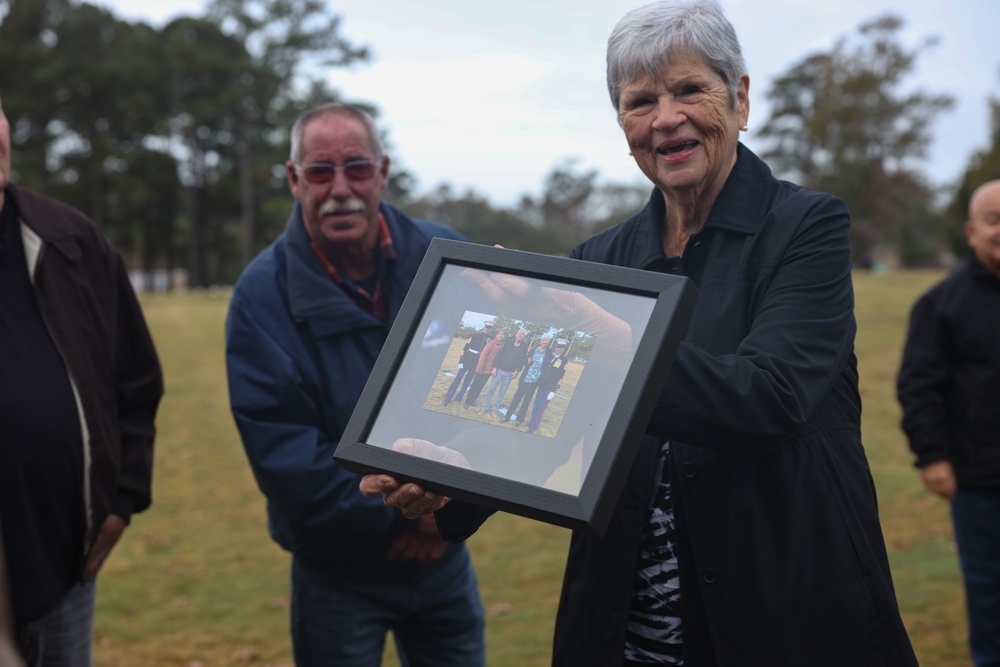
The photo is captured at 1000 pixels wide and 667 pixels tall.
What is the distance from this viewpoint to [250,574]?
7344 millimetres

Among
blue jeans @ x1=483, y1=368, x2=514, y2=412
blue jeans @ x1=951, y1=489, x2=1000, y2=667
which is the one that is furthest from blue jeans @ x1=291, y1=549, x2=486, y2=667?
blue jeans @ x1=951, y1=489, x2=1000, y2=667

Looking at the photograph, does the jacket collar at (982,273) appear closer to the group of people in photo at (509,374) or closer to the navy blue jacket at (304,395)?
the navy blue jacket at (304,395)

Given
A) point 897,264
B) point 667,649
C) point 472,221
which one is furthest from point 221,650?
point 897,264

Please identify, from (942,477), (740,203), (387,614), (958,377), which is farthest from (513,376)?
(958,377)

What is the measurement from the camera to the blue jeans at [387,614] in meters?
3.54

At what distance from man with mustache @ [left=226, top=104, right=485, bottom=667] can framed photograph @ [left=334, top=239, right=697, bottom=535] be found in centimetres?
123

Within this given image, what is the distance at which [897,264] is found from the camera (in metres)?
67.2

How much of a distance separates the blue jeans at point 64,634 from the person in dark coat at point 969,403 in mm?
4168

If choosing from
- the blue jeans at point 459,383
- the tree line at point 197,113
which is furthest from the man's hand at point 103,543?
the tree line at point 197,113

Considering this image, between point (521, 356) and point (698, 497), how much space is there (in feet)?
1.88

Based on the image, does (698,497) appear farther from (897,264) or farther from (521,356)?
(897,264)

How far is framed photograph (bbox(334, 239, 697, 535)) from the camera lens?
75.7 inches

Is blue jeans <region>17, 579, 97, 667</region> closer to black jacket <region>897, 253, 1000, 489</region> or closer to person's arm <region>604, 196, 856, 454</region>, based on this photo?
person's arm <region>604, 196, 856, 454</region>

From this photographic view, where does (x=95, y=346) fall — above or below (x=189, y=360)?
above
